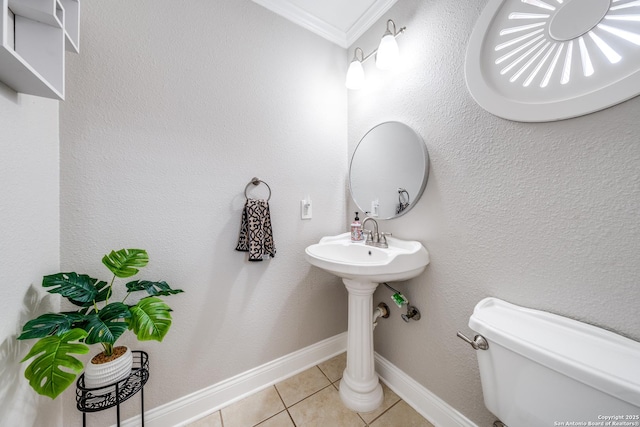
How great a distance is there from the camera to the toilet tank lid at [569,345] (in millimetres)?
503

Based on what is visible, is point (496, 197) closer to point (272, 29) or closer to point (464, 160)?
point (464, 160)

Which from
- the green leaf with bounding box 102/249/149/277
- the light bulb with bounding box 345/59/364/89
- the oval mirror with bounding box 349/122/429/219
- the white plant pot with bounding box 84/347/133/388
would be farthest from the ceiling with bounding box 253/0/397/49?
the white plant pot with bounding box 84/347/133/388

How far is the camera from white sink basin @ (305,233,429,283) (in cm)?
94

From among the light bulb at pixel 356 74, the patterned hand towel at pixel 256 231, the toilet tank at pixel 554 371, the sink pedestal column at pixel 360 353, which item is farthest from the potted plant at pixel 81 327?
the light bulb at pixel 356 74

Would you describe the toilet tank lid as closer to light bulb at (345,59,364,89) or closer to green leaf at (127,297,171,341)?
green leaf at (127,297,171,341)

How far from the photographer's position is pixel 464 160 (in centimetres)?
96

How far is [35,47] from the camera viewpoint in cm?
60

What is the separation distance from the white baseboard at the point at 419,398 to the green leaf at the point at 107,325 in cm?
133

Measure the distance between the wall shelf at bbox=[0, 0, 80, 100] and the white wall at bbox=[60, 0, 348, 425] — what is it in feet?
0.95

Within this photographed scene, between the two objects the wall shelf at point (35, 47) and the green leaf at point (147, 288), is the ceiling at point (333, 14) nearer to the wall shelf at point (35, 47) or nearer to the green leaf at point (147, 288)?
the wall shelf at point (35, 47)

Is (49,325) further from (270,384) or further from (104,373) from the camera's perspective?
(270,384)

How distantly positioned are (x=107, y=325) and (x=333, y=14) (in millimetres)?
1870

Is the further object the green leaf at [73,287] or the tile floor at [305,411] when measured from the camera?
the tile floor at [305,411]

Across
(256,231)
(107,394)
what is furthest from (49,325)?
(256,231)
